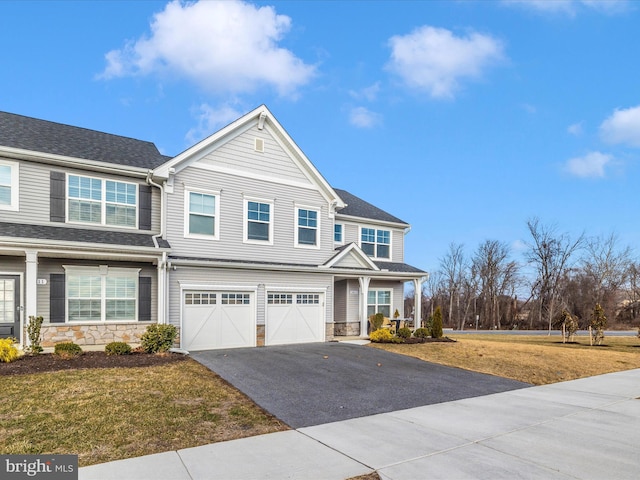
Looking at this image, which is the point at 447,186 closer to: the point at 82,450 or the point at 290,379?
the point at 290,379

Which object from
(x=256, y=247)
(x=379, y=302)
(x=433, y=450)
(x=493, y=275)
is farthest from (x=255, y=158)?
(x=493, y=275)

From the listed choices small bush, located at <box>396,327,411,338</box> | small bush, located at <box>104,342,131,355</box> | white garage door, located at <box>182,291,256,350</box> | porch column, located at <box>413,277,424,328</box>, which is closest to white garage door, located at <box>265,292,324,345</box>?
white garage door, located at <box>182,291,256,350</box>

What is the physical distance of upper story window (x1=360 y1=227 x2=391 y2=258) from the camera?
20.3m

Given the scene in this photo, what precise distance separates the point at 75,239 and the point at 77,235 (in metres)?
0.45

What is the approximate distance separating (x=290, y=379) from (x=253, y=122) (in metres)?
10.1

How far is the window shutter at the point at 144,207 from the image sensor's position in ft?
46.8

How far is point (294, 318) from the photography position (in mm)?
16250

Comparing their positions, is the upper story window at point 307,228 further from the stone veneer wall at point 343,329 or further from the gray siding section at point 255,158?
the stone veneer wall at point 343,329

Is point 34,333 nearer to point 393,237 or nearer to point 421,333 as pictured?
point 421,333

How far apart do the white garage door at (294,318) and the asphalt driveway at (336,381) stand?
1535 mm

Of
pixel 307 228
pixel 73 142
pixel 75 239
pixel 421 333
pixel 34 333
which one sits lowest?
pixel 421 333

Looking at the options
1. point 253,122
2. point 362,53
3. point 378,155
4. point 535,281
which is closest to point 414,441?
point 253,122

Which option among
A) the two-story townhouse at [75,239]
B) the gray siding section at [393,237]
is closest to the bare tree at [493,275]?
the gray siding section at [393,237]

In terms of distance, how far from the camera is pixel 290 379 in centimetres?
979
